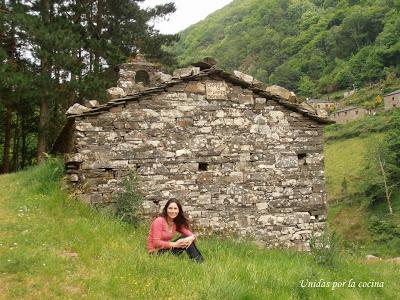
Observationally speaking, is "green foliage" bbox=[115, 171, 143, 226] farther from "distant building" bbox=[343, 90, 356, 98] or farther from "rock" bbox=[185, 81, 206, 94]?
"distant building" bbox=[343, 90, 356, 98]

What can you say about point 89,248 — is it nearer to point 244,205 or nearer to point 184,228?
point 184,228

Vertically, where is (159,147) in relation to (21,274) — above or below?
above

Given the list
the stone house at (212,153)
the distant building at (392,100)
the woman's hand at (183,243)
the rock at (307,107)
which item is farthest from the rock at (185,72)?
the distant building at (392,100)

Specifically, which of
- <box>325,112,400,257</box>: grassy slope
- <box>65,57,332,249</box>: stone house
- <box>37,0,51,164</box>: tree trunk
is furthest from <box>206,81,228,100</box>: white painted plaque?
<box>325,112,400,257</box>: grassy slope

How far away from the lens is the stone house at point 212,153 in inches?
328

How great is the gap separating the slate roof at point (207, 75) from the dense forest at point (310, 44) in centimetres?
8478

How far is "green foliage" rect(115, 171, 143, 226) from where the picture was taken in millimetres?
7824

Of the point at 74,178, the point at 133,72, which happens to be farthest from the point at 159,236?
the point at 133,72

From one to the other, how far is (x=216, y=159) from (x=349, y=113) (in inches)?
3021

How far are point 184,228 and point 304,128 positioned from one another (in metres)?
4.23

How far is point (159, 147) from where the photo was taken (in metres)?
8.62

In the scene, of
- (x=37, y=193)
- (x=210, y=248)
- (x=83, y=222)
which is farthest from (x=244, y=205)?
(x=37, y=193)

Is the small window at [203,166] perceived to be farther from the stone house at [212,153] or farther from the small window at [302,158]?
the small window at [302,158]

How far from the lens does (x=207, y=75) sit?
8984 mm
